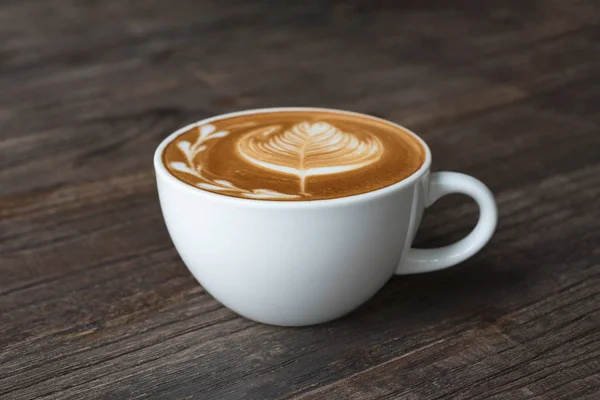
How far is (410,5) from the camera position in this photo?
4.99ft

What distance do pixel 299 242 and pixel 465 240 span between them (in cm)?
16

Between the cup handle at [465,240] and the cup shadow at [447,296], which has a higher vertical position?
the cup handle at [465,240]

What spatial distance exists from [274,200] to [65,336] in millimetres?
196

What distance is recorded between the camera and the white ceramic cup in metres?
0.47

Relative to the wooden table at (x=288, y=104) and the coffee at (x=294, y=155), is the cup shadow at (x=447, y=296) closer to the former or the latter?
the wooden table at (x=288, y=104)

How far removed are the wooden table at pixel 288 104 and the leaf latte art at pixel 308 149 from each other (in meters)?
0.11

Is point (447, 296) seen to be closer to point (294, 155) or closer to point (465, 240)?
point (465, 240)

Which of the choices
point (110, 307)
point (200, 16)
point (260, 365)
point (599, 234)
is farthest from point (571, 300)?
point (200, 16)

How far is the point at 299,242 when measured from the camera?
47cm

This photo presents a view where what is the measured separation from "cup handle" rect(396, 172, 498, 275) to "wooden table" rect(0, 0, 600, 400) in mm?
32

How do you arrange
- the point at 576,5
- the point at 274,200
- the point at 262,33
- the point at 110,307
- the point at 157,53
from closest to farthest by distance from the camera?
1. the point at 274,200
2. the point at 110,307
3. the point at 157,53
4. the point at 262,33
5. the point at 576,5

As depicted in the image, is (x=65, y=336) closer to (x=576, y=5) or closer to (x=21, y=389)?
(x=21, y=389)

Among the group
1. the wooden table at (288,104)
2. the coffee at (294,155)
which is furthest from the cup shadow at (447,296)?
the coffee at (294,155)

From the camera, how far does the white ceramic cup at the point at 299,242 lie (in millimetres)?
469
